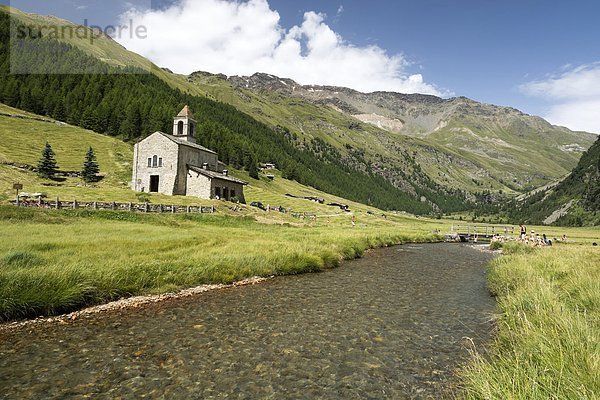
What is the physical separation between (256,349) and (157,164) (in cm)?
6757

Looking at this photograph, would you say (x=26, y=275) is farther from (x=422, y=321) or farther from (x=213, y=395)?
(x=422, y=321)

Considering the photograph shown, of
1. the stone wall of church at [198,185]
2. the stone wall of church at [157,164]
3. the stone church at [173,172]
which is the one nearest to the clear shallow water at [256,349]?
the stone wall of church at [198,185]

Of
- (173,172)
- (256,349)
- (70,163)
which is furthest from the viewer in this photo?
(70,163)

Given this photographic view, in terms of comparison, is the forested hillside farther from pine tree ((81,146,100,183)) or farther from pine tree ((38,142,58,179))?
pine tree ((38,142,58,179))

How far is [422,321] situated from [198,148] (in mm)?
68879

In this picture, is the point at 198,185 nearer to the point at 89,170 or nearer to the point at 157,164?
the point at 157,164

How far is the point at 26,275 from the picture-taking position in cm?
1310

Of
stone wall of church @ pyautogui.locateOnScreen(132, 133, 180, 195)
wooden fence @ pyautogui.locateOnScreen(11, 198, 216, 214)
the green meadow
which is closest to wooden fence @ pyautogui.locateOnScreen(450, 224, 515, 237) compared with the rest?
the green meadow

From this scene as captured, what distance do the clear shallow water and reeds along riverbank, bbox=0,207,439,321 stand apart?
1.64 m

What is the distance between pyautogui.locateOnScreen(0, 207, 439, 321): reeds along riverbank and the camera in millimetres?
13188

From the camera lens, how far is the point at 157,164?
71.6 m

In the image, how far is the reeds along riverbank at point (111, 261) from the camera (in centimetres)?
1319

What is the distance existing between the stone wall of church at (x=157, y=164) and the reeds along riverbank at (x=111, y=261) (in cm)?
3549

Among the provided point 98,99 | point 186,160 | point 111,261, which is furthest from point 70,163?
point 111,261
